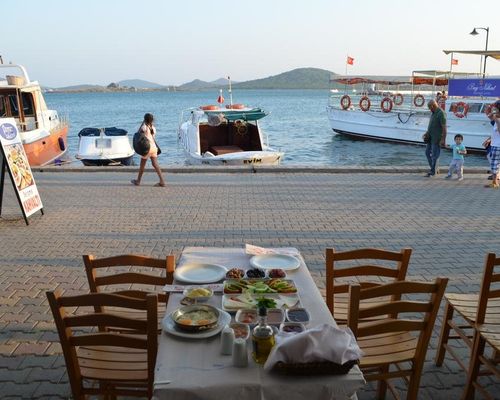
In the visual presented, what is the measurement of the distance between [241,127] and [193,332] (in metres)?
14.9

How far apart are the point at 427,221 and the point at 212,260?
525cm

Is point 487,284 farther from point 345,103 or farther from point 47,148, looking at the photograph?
point 345,103

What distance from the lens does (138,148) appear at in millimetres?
9625

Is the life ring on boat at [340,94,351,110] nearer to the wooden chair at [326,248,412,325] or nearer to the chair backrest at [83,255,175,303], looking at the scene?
the wooden chair at [326,248,412,325]

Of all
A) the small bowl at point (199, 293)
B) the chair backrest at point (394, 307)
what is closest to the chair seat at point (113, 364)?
the small bowl at point (199, 293)

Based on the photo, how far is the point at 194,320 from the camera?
2.47 metres

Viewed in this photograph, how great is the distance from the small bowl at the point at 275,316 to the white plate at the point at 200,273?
0.59m

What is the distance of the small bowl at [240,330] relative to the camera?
2.35 meters

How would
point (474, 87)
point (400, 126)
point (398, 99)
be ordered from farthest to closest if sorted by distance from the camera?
point (398, 99)
point (400, 126)
point (474, 87)

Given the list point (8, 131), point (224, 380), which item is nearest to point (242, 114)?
point (8, 131)

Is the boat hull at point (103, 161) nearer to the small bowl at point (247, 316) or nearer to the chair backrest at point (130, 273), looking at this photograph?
the chair backrest at point (130, 273)

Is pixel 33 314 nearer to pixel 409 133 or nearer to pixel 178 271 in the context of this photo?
pixel 178 271

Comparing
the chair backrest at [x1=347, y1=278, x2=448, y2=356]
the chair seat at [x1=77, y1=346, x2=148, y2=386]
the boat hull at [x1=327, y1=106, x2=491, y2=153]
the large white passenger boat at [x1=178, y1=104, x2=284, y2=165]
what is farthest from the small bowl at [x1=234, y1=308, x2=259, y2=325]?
the boat hull at [x1=327, y1=106, x2=491, y2=153]

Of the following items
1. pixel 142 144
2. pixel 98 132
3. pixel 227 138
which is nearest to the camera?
pixel 142 144
